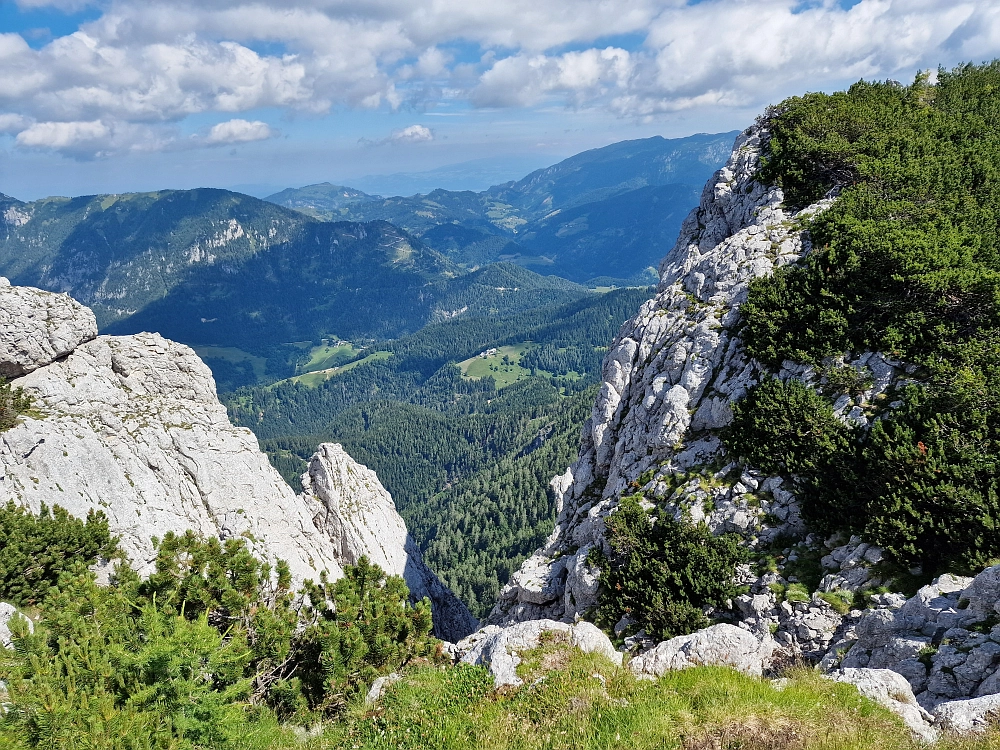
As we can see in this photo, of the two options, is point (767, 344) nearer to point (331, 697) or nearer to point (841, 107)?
point (331, 697)

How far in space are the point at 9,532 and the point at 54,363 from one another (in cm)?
2039

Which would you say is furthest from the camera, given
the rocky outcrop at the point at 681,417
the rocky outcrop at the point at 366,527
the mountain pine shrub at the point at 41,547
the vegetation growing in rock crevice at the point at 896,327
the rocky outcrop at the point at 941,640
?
the rocky outcrop at the point at 366,527

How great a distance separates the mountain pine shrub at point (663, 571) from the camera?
75.0 ft

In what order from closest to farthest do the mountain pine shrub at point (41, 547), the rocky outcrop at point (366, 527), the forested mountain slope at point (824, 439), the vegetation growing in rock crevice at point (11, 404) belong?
the forested mountain slope at point (824, 439) → the mountain pine shrub at point (41, 547) → the vegetation growing in rock crevice at point (11, 404) → the rocky outcrop at point (366, 527)

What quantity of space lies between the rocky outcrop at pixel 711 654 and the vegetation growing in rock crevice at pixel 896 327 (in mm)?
7067

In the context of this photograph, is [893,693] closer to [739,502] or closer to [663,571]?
[663,571]

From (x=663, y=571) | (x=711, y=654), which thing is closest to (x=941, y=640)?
(x=711, y=654)

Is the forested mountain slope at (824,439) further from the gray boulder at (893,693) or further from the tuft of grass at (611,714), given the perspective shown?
the tuft of grass at (611,714)

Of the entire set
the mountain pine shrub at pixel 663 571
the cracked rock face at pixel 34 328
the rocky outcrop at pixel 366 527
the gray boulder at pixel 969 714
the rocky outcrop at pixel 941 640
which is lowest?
the rocky outcrop at pixel 366 527

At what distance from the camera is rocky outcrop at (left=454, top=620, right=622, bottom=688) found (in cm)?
1625

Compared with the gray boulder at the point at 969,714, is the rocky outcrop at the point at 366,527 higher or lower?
lower

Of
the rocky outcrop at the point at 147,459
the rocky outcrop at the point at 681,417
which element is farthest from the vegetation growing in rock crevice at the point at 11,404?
the rocky outcrop at the point at 681,417

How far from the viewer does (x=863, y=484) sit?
21547 millimetres

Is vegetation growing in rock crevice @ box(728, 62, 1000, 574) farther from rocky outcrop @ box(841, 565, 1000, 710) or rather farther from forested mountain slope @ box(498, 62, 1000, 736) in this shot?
rocky outcrop @ box(841, 565, 1000, 710)
